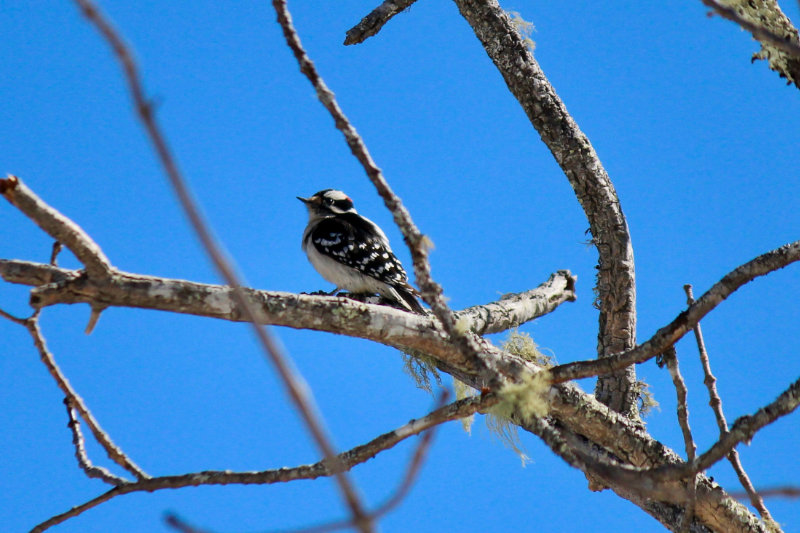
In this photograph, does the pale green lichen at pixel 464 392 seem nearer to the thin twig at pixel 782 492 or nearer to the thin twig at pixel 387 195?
the thin twig at pixel 387 195

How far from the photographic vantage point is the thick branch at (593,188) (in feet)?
15.9

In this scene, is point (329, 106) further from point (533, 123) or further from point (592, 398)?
point (533, 123)

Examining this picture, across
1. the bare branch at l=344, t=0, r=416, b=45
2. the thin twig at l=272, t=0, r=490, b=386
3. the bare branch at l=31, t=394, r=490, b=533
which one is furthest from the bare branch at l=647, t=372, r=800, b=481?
the bare branch at l=344, t=0, r=416, b=45

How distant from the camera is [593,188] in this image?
4.86m

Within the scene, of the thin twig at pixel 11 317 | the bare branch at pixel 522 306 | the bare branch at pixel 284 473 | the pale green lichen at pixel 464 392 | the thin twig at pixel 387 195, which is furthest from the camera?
the bare branch at pixel 522 306

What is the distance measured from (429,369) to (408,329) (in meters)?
1.32

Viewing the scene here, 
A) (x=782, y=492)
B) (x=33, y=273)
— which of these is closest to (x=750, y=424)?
(x=782, y=492)

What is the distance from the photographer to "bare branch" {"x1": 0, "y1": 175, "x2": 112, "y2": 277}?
8.49 ft

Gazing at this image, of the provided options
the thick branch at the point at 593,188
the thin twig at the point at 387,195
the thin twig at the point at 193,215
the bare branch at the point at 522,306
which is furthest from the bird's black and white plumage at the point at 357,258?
the thin twig at the point at 193,215

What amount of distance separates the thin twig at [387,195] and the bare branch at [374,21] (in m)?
3.30

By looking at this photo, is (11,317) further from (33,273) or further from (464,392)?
(464,392)

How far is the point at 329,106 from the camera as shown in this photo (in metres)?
1.99

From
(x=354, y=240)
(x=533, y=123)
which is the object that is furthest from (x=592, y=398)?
(x=354, y=240)

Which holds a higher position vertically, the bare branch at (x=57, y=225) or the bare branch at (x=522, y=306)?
the bare branch at (x=522, y=306)
